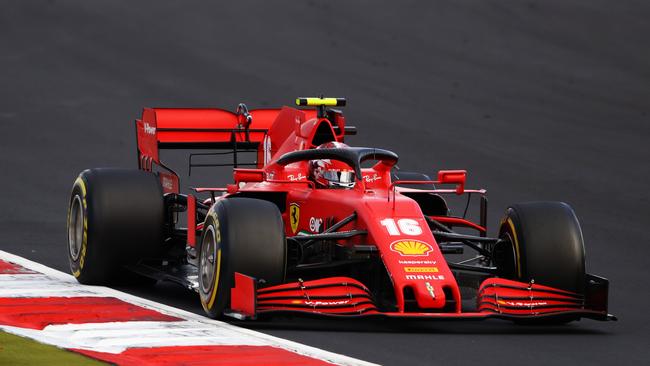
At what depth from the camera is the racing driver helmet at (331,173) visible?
12.4 meters

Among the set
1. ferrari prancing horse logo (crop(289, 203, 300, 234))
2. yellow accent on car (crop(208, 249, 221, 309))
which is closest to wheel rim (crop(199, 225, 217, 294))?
yellow accent on car (crop(208, 249, 221, 309))

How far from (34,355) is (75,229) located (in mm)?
4237

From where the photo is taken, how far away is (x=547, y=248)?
11.5 metres

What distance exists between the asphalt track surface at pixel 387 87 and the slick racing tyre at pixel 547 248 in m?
0.55

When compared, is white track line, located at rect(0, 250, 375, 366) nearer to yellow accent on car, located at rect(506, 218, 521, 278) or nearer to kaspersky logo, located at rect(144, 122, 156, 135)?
yellow accent on car, located at rect(506, 218, 521, 278)

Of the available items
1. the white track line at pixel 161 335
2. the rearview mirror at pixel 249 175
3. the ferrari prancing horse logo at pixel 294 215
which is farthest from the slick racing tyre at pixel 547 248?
the white track line at pixel 161 335

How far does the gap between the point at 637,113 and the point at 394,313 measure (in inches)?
578

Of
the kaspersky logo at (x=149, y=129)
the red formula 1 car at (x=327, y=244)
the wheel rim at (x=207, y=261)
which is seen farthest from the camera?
the kaspersky logo at (x=149, y=129)

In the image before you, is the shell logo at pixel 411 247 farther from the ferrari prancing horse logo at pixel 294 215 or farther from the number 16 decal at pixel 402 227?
the ferrari prancing horse logo at pixel 294 215

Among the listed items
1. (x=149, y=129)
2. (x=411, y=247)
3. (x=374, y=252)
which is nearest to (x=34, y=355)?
(x=374, y=252)

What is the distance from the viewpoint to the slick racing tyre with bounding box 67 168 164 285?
42.1 feet

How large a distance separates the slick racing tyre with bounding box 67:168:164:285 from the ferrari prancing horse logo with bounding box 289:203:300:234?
126 centimetres

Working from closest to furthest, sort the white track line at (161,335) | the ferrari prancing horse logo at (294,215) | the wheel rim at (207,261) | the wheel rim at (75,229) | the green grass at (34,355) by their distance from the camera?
1. the green grass at (34,355)
2. the white track line at (161,335)
3. the wheel rim at (207,261)
4. the ferrari prancing horse logo at (294,215)
5. the wheel rim at (75,229)

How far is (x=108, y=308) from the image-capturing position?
11562 millimetres
